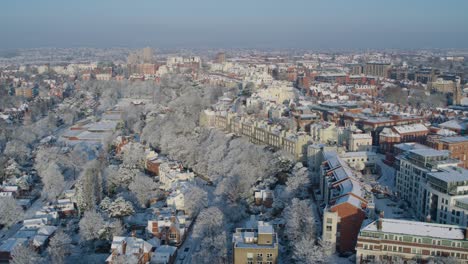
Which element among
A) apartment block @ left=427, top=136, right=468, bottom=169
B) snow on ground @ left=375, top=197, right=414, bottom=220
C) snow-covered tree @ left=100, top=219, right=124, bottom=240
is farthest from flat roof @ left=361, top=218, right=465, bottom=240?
apartment block @ left=427, top=136, right=468, bottom=169

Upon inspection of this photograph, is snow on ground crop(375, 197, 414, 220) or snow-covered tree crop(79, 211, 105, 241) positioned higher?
snow on ground crop(375, 197, 414, 220)

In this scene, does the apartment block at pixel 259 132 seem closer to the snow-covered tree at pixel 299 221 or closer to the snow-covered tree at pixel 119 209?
the snow-covered tree at pixel 299 221

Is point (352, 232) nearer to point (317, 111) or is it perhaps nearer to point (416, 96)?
point (317, 111)

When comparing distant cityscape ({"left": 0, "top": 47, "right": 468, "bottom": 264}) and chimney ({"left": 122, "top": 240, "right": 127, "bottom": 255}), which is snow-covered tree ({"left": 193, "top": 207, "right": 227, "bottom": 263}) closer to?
distant cityscape ({"left": 0, "top": 47, "right": 468, "bottom": 264})

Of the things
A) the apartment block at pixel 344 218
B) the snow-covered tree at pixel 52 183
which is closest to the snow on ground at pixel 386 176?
the apartment block at pixel 344 218

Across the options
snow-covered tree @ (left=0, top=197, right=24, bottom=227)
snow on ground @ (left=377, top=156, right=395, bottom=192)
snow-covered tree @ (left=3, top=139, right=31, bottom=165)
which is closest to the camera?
snow-covered tree @ (left=0, top=197, right=24, bottom=227)

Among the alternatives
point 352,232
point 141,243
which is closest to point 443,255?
point 352,232
